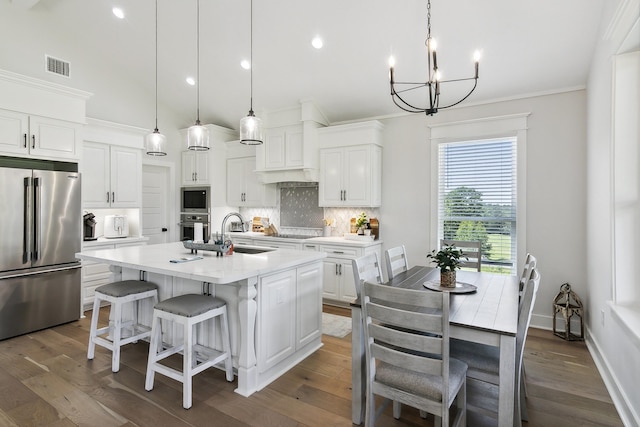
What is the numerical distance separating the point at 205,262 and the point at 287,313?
0.80 metres

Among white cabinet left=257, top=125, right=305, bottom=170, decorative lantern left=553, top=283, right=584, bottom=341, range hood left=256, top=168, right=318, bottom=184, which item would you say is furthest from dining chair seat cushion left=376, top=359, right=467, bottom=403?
white cabinet left=257, top=125, right=305, bottom=170

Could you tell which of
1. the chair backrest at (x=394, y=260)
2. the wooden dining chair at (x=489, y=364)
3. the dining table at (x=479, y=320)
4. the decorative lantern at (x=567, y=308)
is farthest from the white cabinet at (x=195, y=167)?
the decorative lantern at (x=567, y=308)

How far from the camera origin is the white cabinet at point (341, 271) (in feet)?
15.3

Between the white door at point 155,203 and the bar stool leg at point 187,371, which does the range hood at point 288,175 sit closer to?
the white door at point 155,203

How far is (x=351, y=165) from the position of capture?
16.2ft

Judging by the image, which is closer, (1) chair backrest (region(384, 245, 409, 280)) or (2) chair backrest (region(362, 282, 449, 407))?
(2) chair backrest (region(362, 282, 449, 407))

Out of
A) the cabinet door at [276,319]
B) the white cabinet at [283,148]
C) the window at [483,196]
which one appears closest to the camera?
the cabinet door at [276,319]

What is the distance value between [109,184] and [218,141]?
72.5 inches

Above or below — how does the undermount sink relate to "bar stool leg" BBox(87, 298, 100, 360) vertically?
above

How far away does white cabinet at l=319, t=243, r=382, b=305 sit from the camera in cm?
467

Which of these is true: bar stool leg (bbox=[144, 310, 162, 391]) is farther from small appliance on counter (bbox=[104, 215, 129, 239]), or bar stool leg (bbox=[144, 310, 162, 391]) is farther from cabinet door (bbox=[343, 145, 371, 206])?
small appliance on counter (bbox=[104, 215, 129, 239])

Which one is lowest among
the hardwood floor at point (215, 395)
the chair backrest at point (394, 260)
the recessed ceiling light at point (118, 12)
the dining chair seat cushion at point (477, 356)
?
the hardwood floor at point (215, 395)

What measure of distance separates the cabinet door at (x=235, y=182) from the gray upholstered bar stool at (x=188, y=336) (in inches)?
137

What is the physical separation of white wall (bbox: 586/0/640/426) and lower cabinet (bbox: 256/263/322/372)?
2247mm
